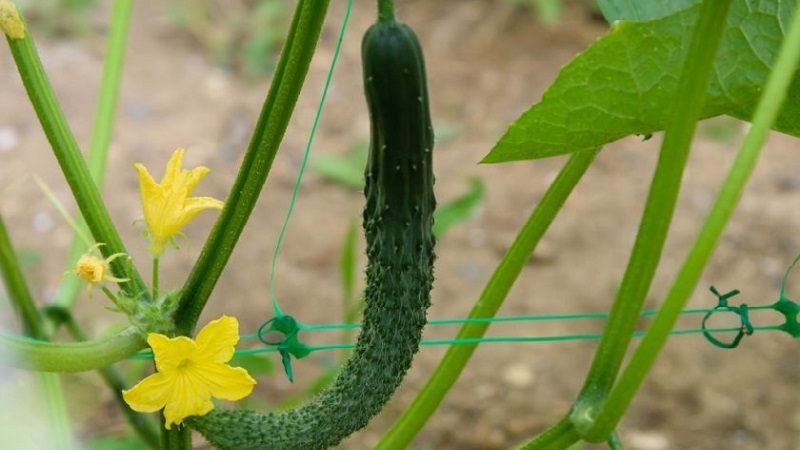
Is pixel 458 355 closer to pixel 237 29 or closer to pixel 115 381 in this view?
pixel 115 381

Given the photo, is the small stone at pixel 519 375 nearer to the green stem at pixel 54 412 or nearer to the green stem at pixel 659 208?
the green stem at pixel 54 412

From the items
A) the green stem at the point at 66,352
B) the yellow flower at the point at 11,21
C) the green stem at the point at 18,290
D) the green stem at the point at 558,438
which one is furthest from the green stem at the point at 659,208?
the green stem at the point at 18,290

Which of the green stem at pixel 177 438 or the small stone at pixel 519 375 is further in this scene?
the small stone at pixel 519 375

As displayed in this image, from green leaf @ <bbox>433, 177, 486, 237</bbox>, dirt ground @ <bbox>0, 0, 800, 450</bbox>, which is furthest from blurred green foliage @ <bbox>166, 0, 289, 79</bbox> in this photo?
green leaf @ <bbox>433, 177, 486, 237</bbox>

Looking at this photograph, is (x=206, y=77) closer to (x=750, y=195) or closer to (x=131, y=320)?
(x=750, y=195)

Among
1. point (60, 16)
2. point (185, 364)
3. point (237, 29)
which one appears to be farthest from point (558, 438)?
point (60, 16)

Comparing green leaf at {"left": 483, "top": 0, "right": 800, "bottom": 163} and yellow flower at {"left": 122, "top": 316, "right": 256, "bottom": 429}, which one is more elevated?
green leaf at {"left": 483, "top": 0, "right": 800, "bottom": 163}

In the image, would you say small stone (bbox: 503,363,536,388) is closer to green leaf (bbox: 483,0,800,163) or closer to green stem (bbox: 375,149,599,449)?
green stem (bbox: 375,149,599,449)
